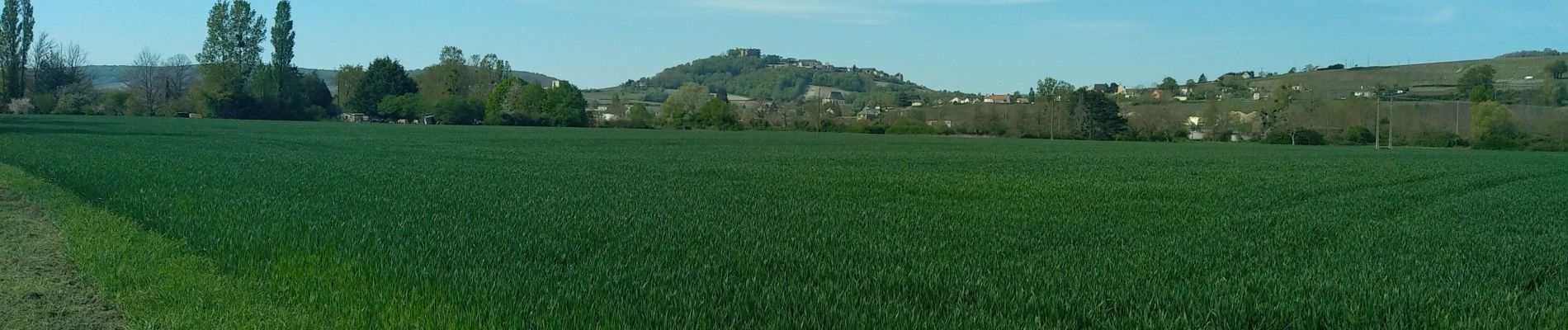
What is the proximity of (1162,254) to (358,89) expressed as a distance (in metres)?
136

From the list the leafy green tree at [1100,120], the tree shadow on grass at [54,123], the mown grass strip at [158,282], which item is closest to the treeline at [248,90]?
the tree shadow on grass at [54,123]

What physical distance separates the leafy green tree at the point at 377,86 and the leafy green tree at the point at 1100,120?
278 feet

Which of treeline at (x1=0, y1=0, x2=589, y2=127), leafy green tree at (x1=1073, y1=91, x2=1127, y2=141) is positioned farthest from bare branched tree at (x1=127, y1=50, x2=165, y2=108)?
leafy green tree at (x1=1073, y1=91, x2=1127, y2=141)

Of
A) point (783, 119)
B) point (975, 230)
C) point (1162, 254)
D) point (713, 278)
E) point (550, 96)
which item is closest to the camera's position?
point (713, 278)

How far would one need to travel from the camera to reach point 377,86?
5167 inches

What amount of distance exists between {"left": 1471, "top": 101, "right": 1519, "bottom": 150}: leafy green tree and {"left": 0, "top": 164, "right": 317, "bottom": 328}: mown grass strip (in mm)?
96574

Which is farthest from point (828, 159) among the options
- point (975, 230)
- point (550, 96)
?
point (550, 96)

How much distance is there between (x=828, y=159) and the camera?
36.0 m

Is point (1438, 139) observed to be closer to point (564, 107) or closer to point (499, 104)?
point (564, 107)

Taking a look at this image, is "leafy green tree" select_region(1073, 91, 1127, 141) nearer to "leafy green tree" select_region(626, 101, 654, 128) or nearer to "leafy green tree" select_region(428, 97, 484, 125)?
"leafy green tree" select_region(626, 101, 654, 128)

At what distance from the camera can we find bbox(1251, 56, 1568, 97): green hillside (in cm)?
15125

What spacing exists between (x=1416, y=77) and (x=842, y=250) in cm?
18801

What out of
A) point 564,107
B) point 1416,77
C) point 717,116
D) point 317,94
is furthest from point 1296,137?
point 317,94

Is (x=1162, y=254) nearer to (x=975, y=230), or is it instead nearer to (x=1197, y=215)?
(x=975, y=230)
